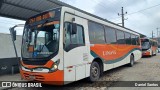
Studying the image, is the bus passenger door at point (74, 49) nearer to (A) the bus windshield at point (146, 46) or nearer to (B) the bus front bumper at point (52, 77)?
(B) the bus front bumper at point (52, 77)

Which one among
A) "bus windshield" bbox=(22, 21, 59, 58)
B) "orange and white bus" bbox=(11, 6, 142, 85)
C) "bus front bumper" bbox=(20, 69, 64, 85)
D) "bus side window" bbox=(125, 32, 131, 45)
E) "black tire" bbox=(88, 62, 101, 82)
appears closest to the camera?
→ "bus front bumper" bbox=(20, 69, 64, 85)

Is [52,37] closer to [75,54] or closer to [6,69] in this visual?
[75,54]

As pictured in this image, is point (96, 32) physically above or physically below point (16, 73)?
above

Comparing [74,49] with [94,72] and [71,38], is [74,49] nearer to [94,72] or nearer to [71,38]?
[71,38]

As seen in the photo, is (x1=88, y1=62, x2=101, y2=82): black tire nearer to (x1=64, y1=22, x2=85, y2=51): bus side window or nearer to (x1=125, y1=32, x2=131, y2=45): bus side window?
(x1=64, y1=22, x2=85, y2=51): bus side window

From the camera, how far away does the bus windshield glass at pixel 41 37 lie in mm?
6945

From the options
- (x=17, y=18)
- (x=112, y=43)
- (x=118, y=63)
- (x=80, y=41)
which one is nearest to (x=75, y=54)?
(x=80, y=41)

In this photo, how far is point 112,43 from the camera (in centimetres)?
1168

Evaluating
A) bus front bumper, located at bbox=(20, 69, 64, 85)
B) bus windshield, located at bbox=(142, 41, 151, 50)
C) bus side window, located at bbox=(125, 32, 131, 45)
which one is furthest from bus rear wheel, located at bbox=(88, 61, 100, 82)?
bus windshield, located at bbox=(142, 41, 151, 50)

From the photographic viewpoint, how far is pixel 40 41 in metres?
7.31

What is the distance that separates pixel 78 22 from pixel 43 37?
1654mm

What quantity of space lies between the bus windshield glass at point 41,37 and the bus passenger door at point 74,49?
0.40 metres

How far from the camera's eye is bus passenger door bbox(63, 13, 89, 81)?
7.05 metres

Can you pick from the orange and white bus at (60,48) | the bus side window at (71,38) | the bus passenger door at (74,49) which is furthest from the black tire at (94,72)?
the bus side window at (71,38)
